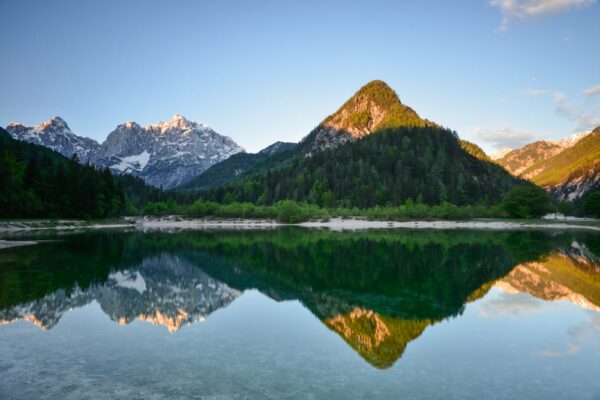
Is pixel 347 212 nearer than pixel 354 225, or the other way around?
pixel 354 225

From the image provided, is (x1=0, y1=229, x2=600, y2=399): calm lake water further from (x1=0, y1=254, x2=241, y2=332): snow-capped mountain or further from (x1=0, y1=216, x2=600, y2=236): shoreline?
(x1=0, y1=216, x2=600, y2=236): shoreline

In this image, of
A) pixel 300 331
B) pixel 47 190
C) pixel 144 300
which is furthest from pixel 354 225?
pixel 300 331

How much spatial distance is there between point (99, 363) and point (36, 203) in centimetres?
9387

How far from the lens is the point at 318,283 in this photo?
3117 centimetres

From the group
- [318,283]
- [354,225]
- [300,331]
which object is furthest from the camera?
[354,225]

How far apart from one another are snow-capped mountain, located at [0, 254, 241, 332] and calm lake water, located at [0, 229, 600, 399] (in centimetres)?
13

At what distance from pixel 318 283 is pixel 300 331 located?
12194 millimetres

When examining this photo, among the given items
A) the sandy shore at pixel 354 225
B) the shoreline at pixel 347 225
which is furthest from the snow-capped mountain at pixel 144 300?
the sandy shore at pixel 354 225

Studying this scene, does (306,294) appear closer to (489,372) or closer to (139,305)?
(139,305)

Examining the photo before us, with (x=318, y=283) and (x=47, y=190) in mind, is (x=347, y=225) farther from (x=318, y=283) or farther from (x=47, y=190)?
(x=318, y=283)

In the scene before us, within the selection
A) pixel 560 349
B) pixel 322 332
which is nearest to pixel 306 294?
pixel 322 332

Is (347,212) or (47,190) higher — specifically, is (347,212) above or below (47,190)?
below

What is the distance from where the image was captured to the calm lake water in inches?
484

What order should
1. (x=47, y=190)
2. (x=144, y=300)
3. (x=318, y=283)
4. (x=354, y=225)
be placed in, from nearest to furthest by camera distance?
(x=144, y=300)
(x=318, y=283)
(x=47, y=190)
(x=354, y=225)
